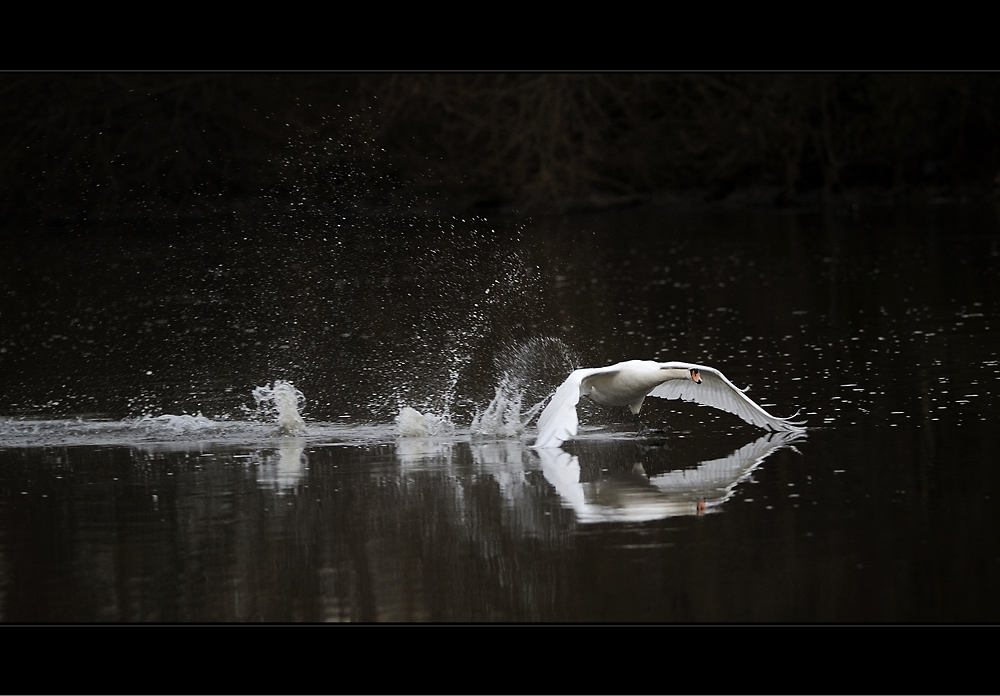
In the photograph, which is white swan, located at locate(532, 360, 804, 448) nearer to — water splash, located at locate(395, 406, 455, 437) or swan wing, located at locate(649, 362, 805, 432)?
swan wing, located at locate(649, 362, 805, 432)

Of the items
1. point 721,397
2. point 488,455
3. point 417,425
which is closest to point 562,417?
point 488,455

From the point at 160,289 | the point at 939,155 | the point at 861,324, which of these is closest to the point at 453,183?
the point at 939,155

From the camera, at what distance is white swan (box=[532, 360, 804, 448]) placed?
8.85m

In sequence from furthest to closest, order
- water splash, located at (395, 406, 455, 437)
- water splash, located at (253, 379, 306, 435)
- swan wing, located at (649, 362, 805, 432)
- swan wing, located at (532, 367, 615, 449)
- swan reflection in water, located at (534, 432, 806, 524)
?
water splash, located at (253, 379, 306, 435), water splash, located at (395, 406, 455, 437), swan wing, located at (649, 362, 805, 432), swan wing, located at (532, 367, 615, 449), swan reflection in water, located at (534, 432, 806, 524)

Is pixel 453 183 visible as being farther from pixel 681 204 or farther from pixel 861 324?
pixel 861 324

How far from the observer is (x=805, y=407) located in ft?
34.9

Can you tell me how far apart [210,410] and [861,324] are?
6.45m

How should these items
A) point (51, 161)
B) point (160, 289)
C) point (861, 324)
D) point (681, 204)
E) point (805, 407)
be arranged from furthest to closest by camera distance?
point (681, 204) → point (51, 161) → point (160, 289) → point (861, 324) → point (805, 407)

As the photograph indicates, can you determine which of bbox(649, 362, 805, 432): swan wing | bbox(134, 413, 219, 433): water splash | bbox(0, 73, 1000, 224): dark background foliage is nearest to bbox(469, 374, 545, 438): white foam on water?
bbox(649, 362, 805, 432): swan wing

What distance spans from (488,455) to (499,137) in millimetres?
24113

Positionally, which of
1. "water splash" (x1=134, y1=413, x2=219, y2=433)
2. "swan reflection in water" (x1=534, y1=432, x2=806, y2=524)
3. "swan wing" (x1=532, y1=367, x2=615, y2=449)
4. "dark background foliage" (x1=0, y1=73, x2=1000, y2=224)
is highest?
"dark background foliage" (x1=0, y1=73, x2=1000, y2=224)

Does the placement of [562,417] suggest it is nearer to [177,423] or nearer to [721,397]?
[721,397]

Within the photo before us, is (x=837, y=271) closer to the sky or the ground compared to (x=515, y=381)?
closer to the sky

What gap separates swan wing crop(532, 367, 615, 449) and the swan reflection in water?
0.83 ft
